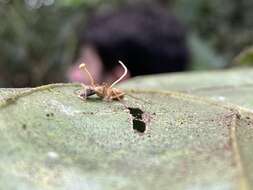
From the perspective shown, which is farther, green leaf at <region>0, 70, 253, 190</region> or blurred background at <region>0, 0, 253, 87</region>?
blurred background at <region>0, 0, 253, 87</region>

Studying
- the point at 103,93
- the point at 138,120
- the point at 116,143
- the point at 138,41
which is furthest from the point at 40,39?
the point at 116,143

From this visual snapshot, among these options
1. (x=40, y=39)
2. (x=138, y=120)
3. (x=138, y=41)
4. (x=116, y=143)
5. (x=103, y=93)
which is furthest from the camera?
(x=138, y=41)

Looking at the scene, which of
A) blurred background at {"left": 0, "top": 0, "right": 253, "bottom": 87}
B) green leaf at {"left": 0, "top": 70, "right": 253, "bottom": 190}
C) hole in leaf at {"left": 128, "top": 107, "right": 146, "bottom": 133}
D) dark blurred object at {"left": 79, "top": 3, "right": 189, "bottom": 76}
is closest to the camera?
green leaf at {"left": 0, "top": 70, "right": 253, "bottom": 190}

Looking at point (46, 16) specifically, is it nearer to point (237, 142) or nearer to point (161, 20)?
point (161, 20)

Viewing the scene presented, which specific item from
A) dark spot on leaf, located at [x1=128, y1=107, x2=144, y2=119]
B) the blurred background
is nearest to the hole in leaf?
dark spot on leaf, located at [x1=128, y1=107, x2=144, y2=119]

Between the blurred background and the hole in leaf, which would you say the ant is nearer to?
the hole in leaf

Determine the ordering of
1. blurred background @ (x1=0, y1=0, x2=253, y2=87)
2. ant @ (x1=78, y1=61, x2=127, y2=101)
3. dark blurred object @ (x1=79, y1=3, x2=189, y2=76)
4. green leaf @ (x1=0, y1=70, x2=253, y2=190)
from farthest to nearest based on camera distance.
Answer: dark blurred object @ (x1=79, y1=3, x2=189, y2=76) < blurred background @ (x1=0, y1=0, x2=253, y2=87) < ant @ (x1=78, y1=61, x2=127, y2=101) < green leaf @ (x1=0, y1=70, x2=253, y2=190)

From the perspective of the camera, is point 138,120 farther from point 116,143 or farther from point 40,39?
point 40,39
